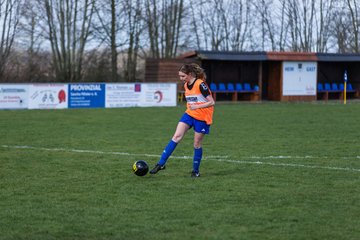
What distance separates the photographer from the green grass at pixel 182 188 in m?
6.64

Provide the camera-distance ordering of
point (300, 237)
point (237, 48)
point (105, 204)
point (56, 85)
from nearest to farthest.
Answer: point (300, 237) → point (105, 204) → point (56, 85) → point (237, 48)

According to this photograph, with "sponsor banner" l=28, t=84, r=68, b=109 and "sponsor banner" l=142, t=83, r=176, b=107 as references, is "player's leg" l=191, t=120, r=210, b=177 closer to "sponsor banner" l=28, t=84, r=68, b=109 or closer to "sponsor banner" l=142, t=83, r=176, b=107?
"sponsor banner" l=28, t=84, r=68, b=109

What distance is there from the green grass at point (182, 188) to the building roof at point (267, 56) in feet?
69.5

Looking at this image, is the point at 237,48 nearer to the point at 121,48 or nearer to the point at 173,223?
the point at 121,48

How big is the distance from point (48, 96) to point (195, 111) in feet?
64.3

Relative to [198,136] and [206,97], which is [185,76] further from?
[198,136]

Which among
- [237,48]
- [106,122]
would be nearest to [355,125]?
[106,122]

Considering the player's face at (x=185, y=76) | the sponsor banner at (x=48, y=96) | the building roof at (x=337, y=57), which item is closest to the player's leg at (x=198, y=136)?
the player's face at (x=185, y=76)

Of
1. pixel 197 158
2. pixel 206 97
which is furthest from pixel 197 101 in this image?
pixel 197 158

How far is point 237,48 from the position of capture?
54312 millimetres

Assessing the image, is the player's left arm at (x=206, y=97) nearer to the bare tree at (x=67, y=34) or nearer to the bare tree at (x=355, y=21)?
the bare tree at (x=67, y=34)

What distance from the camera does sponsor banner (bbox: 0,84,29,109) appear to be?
2773cm

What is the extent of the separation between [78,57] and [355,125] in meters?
28.6

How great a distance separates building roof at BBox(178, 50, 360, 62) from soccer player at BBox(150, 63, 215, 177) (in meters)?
27.8
